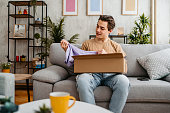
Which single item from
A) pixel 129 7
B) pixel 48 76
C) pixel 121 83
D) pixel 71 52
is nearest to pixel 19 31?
pixel 48 76

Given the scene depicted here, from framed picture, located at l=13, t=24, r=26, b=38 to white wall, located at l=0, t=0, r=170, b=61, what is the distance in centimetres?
31

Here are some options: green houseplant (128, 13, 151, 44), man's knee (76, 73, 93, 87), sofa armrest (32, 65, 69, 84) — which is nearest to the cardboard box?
man's knee (76, 73, 93, 87)

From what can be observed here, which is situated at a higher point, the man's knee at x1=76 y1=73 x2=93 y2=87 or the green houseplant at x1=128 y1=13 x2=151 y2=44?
the green houseplant at x1=128 y1=13 x2=151 y2=44

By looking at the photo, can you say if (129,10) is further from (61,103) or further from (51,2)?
(61,103)

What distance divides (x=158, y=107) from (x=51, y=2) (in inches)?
125

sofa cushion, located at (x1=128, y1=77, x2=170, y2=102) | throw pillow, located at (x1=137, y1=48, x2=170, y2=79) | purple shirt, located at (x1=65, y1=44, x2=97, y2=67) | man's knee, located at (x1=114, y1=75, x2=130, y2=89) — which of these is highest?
purple shirt, located at (x1=65, y1=44, x2=97, y2=67)

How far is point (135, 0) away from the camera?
367 centimetres

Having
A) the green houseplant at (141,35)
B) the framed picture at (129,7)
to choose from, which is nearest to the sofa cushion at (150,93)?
the green houseplant at (141,35)

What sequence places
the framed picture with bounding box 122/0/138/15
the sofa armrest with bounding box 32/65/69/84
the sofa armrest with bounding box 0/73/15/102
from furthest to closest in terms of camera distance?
the framed picture with bounding box 122/0/138/15
the sofa armrest with bounding box 32/65/69/84
the sofa armrest with bounding box 0/73/15/102

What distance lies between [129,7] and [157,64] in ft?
7.43

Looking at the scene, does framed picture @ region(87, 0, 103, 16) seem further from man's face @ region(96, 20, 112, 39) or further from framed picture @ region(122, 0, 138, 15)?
man's face @ region(96, 20, 112, 39)

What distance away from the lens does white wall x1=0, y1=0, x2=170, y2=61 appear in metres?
3.67

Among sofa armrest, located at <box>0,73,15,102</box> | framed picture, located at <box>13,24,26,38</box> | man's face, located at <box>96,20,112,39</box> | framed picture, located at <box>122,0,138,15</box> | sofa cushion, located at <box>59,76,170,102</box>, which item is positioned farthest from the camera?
framed picture, located at <box>122,0,138,15</box>

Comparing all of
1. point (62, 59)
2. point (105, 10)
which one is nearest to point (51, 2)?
point (105, 10)
